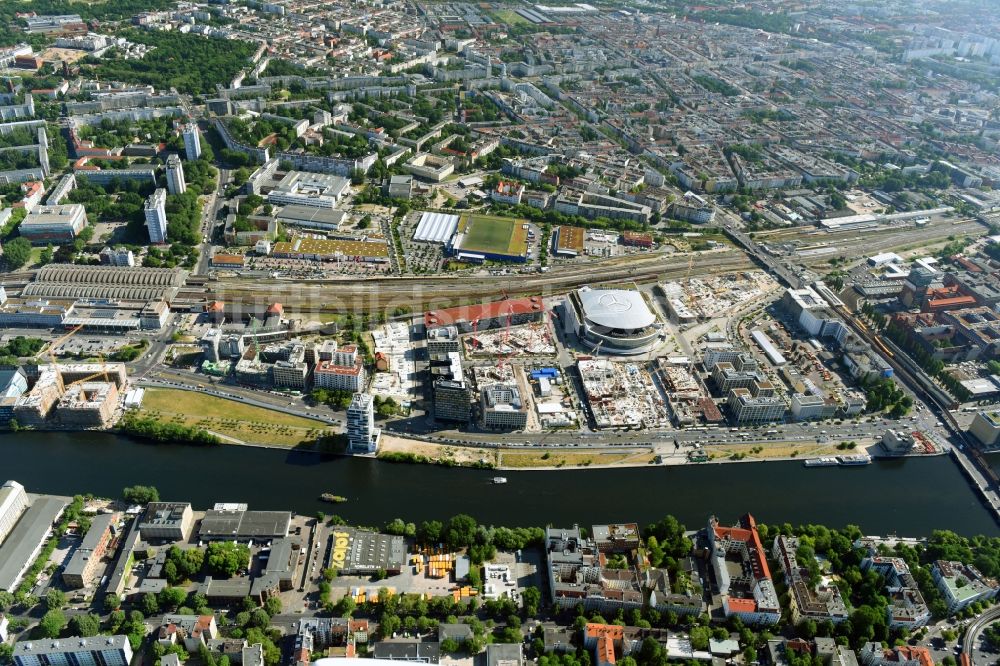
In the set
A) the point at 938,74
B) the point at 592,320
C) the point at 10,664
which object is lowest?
the point at 10,664

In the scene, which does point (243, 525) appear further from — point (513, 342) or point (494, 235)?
point (494, 235)

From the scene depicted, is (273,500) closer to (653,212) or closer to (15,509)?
(15,509)

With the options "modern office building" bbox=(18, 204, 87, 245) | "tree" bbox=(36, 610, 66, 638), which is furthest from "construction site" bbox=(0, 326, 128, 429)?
"modern office building" bbox=(18, 204, 87, 245)

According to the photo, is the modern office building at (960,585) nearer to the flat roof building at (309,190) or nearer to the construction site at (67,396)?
the construction site at (67,396)

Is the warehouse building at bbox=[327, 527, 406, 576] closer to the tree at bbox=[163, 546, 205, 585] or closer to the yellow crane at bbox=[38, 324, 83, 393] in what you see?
the tree at bbox=[163, 546, 205, 585]

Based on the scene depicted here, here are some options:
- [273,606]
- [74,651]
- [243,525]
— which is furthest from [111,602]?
[273,606]

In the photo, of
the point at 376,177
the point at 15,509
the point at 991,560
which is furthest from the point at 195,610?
the point at 376,177
